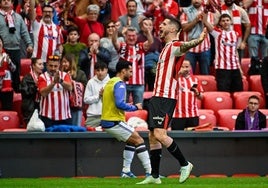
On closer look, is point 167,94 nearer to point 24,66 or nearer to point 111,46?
point 111,46

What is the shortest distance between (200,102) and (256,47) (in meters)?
2.57

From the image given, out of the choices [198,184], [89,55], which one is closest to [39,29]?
[89,55]

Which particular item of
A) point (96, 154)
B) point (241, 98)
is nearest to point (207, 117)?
point (241, 98)

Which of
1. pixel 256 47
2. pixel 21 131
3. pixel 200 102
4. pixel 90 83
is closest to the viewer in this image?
pixel 21 131

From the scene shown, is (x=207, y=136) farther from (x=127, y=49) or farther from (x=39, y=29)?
(x=39, y=29)

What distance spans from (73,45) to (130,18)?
1.83 metres

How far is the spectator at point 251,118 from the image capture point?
779 inches

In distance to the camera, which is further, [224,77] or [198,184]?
[224,77]

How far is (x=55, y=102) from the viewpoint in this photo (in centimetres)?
2011

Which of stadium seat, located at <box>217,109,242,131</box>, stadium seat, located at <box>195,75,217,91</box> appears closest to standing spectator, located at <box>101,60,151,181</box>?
stadium seat, located at <box>217,109,242,131</box>

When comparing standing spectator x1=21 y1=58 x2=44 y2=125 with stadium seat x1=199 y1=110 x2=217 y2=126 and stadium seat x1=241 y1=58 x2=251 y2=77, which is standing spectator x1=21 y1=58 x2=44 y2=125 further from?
stadium seat x1=241 y1=58 x2=251 y2=77

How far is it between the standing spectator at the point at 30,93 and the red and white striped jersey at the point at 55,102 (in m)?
0.28

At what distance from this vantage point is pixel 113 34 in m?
21.7

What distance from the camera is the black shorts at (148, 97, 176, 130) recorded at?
15398 millimetres
